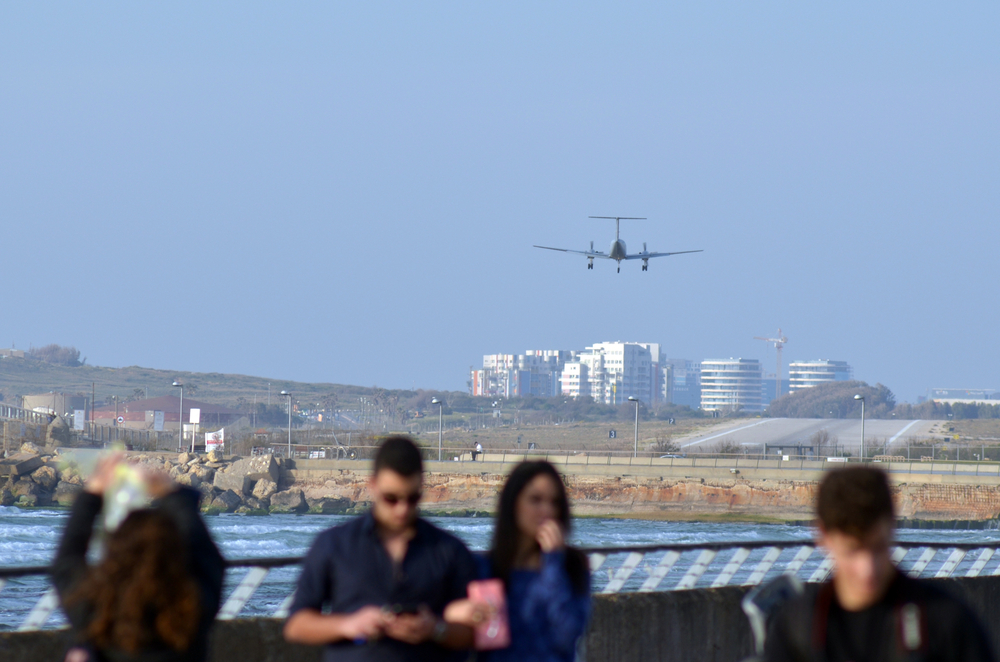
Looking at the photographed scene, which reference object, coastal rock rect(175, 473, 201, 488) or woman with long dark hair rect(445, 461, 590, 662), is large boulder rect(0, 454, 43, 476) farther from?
woman with long dark hair rect(445, 461, 590, 662)

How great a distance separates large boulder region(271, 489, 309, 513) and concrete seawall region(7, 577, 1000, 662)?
7285 centimetres

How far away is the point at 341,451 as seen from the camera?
102312 millimetres

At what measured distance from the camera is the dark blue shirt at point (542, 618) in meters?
3.91

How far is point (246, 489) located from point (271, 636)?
255 feet

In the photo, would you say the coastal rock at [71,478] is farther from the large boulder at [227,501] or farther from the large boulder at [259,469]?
the large boulder at [227,501]

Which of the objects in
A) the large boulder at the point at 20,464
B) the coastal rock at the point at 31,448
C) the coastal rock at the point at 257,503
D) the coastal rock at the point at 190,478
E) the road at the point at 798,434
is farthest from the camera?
the road at the point at 798,434

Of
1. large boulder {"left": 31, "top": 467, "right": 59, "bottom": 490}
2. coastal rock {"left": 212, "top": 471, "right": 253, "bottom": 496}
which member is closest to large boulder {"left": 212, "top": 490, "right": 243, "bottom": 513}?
coastal rock {"left": 212, "top": 471, "right": 253, "bottom": 496}

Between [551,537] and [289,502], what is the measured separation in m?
78.9

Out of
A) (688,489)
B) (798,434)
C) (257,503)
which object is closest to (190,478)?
(257,503)

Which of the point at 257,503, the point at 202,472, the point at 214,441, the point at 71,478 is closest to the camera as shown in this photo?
the point at 257,503

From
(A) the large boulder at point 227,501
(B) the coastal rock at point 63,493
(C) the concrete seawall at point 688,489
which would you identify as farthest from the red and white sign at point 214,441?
(C) the concrete seawall at point 688,489

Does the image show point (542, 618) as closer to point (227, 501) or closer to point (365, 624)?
point (365, 624)

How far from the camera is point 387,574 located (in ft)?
12.7

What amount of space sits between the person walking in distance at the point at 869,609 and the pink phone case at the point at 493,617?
1.00m
